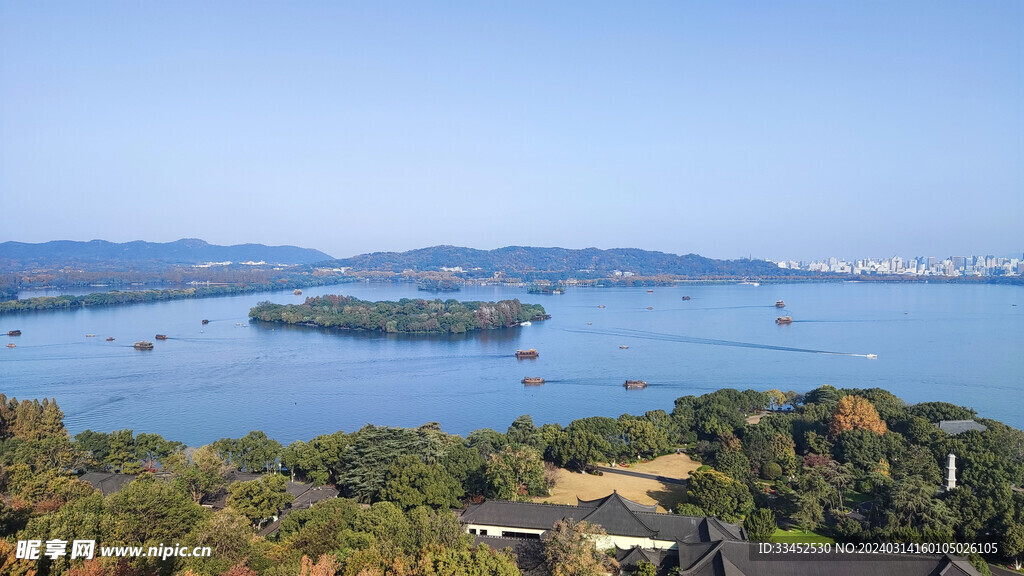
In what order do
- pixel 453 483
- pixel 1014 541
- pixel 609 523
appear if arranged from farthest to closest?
1. pixel 453 483
2. pixel 609 523
3. pixel 1014 541

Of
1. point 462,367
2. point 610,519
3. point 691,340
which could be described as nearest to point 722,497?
point 610,519

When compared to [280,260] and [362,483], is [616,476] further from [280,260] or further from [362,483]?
[280,260]

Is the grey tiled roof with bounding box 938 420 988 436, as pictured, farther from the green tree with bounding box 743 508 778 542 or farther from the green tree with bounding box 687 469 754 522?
the green tree with bounding box 743 508 778 542

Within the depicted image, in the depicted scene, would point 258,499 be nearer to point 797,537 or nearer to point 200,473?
point 200,473

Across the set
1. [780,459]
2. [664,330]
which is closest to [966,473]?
[780,459]

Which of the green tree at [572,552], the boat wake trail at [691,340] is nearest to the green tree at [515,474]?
the green tree at [572,552]

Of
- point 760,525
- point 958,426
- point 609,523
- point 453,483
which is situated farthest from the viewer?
point 958,426

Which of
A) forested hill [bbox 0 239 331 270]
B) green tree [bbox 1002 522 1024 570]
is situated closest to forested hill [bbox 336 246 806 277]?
forested hill [bbox 0 239 331 270]
